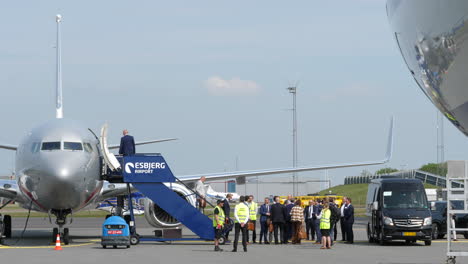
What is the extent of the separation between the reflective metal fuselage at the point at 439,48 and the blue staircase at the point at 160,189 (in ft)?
58.2

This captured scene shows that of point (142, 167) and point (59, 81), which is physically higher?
point (59, 81)

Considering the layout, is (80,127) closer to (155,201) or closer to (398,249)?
(155,201)

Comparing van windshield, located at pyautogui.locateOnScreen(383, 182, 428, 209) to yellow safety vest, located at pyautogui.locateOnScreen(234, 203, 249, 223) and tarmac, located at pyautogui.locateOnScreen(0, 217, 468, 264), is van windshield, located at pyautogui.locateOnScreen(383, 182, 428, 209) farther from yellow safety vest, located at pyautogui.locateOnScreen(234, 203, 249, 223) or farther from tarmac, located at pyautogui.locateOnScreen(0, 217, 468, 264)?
yellow safety vest, located at pyautogui.locateOnScreen(234, 203, 249, 223)

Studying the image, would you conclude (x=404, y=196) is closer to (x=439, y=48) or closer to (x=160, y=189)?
(x=160, y=189)

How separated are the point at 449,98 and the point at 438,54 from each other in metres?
0.42

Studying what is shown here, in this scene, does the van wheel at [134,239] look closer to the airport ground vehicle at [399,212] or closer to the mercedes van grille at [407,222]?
the airport ground vehicle at [399,212]

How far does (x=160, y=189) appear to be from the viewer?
Result: 25375 millimetres

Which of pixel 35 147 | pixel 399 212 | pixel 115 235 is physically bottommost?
pixel 115 235

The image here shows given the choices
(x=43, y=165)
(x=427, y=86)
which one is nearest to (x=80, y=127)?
(x=43, y=165)

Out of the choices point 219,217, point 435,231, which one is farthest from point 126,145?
point 435,231

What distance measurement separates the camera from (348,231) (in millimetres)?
26641

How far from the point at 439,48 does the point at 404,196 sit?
19590mm

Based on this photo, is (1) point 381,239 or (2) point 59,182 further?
(1) point 381,239

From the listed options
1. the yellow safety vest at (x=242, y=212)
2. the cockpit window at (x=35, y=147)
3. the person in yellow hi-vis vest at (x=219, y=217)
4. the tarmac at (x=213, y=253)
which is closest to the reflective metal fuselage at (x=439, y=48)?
the tarmac at (x=213, y=253)
